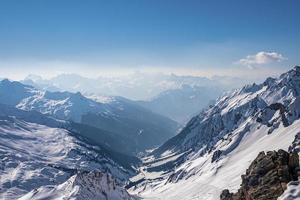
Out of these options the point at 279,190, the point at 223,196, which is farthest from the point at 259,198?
the point at 223,196

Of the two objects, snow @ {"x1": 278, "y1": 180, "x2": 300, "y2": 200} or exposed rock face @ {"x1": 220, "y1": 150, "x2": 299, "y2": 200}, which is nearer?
snow @ {"x1": 278, "y1": 180, "x2": 300, "y2": 200}

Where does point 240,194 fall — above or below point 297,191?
below

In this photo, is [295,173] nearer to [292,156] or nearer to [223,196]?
[292,156]

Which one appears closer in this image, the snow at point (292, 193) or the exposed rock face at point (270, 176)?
the snow at point (292, 193)

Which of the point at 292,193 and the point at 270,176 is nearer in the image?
the point at 292,193

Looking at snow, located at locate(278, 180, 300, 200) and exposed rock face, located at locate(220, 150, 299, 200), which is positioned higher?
snow, located at locate(278, 180, 300, 200)

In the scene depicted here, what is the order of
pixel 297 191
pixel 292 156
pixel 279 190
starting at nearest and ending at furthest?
pixel 297 191 < pixel 279 190 < pixel 292 156

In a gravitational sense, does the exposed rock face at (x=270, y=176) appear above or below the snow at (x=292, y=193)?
below

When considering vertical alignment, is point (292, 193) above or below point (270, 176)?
above
